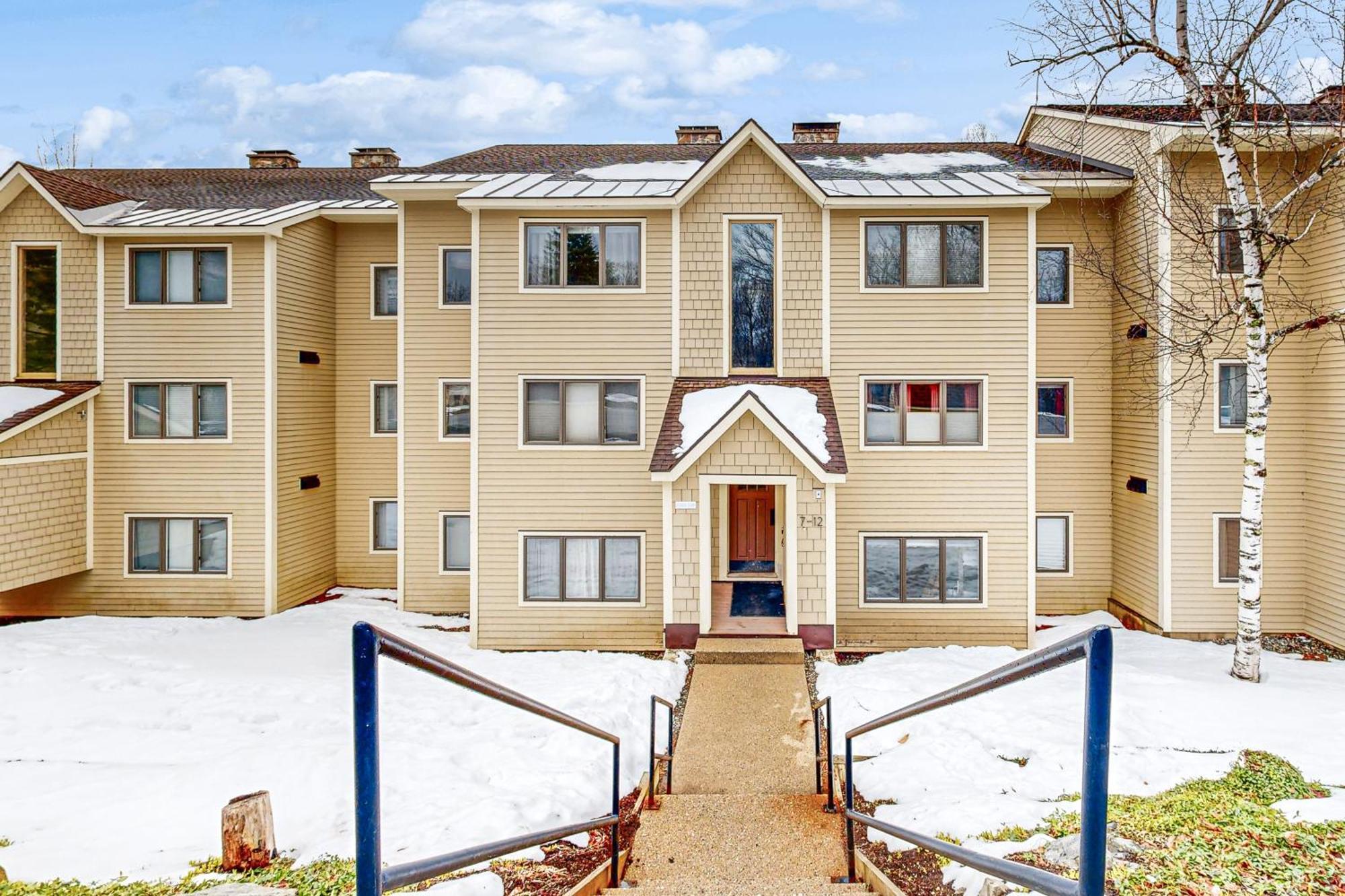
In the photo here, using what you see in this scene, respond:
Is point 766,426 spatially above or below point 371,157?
below

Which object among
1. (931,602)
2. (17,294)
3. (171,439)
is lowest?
(931,602)

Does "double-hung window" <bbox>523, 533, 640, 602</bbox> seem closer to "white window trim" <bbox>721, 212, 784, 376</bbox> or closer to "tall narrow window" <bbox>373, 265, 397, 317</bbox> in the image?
"white window trim" <bbox>721, 212, 784, 376</bbox>

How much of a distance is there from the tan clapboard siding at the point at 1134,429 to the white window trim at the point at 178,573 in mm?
17361

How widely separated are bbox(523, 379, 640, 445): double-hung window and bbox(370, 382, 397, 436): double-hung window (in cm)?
473

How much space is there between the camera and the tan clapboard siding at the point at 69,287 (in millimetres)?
13508

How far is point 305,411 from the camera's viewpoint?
1448 centimetres

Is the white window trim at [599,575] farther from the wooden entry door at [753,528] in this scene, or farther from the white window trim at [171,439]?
the white window trim at [171,439]

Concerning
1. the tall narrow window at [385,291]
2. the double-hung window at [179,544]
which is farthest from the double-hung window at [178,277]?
the double-hung window at [179,544]

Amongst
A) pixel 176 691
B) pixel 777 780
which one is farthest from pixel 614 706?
pixel 176 691

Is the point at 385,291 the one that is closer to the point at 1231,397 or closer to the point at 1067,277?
the point at 1067,277

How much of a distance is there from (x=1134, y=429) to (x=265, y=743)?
1485 cm

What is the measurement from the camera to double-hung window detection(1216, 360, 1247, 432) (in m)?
12.1

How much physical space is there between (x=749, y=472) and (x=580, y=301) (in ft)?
13.9

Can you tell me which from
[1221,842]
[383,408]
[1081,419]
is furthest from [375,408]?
[1221,842]
